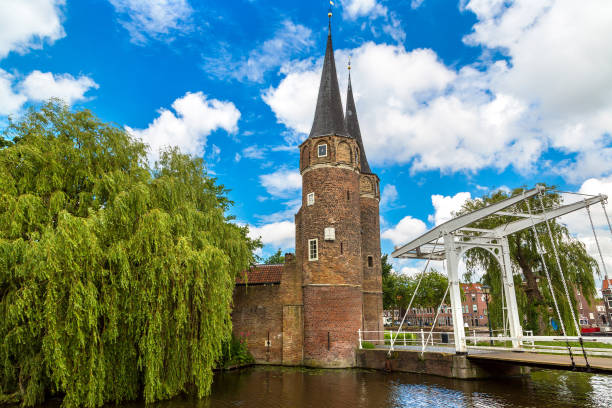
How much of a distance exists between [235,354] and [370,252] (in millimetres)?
10046

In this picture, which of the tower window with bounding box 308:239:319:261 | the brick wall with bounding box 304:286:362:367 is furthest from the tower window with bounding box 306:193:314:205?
the brick wall with bounding box 304:286:362:367

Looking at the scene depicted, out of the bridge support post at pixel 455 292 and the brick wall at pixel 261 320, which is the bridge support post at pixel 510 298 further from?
the brick wall at pixel 261 320

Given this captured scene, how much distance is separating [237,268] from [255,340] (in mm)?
5868

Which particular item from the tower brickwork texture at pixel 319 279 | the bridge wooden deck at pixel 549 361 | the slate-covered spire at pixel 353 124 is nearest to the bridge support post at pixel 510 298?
the bridge wooden deck at pixel 549 361

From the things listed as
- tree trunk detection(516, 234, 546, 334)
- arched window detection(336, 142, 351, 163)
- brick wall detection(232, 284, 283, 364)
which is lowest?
brick wall detection(232, 284, 283, 364)

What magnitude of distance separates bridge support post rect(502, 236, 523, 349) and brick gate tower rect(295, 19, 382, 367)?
6.86 metres

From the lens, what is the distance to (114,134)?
534 inches

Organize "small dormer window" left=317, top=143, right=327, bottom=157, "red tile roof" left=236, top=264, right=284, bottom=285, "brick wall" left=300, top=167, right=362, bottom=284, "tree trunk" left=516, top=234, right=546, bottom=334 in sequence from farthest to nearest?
"small dormer window" left=317, top=143, right=327, bottom=157 < "red tile roof" left=236, top=264, right=284, bottom=285 < "tree trunk" left=516, top=234, right=546, bottom=334 < "brick wall" left=300, top=167, right=362, bottom=284

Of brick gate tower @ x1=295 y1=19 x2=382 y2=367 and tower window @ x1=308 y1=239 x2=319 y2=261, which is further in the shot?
tower window @ x1=308 y1=239 x2=319 y2=261

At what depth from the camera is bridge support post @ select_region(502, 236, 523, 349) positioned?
55.2 feet

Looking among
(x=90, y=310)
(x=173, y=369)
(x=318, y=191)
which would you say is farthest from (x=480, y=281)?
(x=90, y=310)

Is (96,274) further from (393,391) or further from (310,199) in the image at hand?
(310,199)

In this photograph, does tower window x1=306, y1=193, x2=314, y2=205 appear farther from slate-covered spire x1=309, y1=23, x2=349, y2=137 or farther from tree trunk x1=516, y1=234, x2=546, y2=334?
tree trunk x1=516, y1=234, x2=546, y2=334

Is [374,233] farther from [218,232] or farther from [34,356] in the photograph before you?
[34,356]
